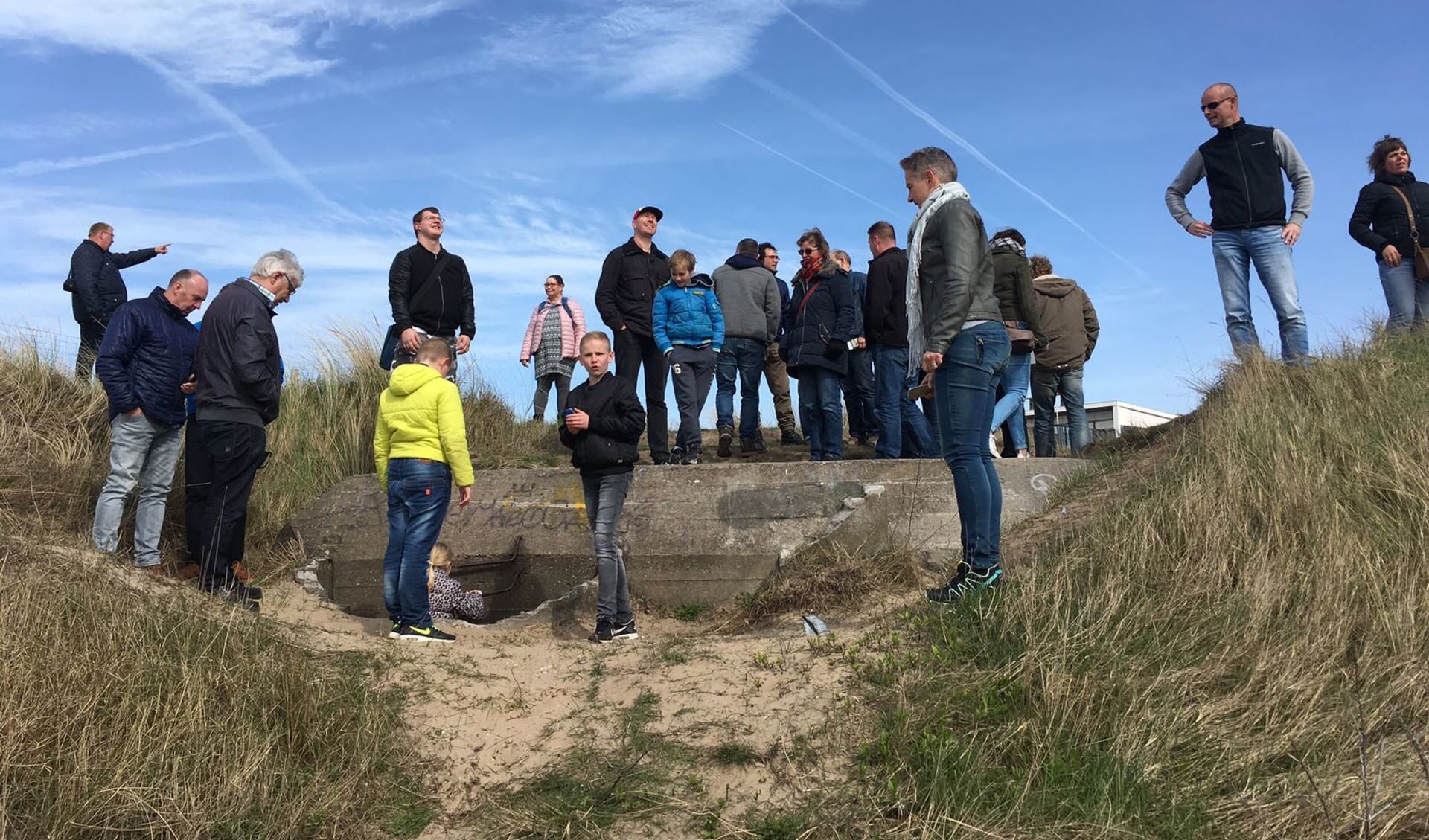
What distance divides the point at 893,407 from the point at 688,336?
1.80 metres

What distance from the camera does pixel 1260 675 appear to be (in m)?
4.28

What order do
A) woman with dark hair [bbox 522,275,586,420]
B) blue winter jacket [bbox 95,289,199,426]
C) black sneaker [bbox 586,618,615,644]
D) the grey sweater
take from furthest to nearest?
woman with dark hair [bbox 522,275,586,420] < the grey sweater < blue winter jacket [bbox 95,289,199,426] < black sneaker [bbox 586,618,615,644]

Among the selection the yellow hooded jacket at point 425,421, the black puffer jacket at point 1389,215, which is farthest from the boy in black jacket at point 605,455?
the black puffer jacket at point 1389,215

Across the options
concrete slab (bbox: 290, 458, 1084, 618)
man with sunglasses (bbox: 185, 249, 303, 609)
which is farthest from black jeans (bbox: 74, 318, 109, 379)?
man with sunglasses (bbox: 185, 249, 303, 609)

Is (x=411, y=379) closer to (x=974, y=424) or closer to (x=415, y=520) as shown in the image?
(x=415, y=520)

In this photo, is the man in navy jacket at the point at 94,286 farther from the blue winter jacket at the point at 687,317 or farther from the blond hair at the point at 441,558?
the blue winter jacket at the point at 687,317

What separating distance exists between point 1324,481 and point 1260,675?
6.17 feet

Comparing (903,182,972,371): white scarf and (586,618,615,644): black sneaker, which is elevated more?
(903,182,972,371): white scarf

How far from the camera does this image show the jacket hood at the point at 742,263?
31.3ft

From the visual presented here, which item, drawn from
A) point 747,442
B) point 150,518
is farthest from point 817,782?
point 747,442

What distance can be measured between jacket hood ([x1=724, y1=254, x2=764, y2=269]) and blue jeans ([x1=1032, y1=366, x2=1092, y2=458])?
267cm

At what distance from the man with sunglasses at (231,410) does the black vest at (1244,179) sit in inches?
251

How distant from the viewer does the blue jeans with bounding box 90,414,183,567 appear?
21.6 feet

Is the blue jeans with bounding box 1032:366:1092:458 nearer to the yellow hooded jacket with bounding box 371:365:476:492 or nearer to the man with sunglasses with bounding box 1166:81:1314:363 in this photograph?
the man with sunglasses with bounding box 1166:81:1314:363
